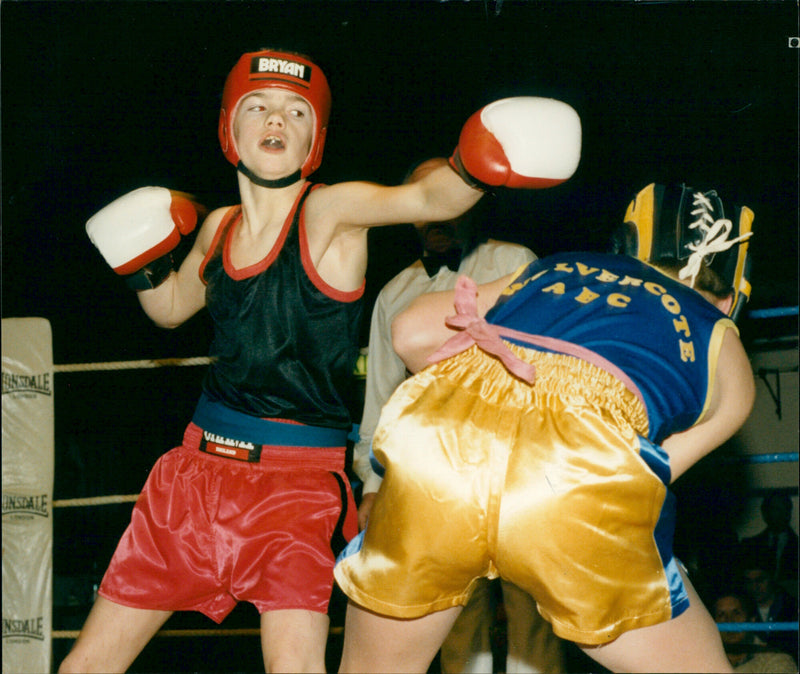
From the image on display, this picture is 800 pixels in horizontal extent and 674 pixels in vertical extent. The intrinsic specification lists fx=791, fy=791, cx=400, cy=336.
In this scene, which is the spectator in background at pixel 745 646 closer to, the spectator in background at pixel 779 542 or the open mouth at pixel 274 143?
the spectator in background at pixel 779 542

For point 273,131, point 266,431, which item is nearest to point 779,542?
point 266,431

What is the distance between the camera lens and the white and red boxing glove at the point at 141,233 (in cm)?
174

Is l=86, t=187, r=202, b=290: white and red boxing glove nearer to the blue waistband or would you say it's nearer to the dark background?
the blue waistband

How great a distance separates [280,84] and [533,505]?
1.05 m

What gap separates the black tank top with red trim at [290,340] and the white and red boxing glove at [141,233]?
307 mm

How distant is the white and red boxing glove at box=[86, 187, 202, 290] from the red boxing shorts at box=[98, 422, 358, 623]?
48cm

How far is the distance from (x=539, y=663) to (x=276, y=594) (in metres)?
0.77

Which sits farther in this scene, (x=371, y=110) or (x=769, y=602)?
(x=371, y=110)

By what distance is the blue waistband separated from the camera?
4.92 ft

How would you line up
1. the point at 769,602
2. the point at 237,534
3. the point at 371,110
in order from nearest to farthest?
1. the point at 237,534
2. the point at 769,602
3. the point at 371,110

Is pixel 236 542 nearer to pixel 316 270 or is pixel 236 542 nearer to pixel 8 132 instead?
pixel 316 270

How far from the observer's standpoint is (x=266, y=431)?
1500 mm

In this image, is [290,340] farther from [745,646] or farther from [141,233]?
[745,646]

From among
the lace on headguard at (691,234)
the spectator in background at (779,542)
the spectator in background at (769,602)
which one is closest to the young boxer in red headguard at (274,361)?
the lace on headguard at (691,234)
